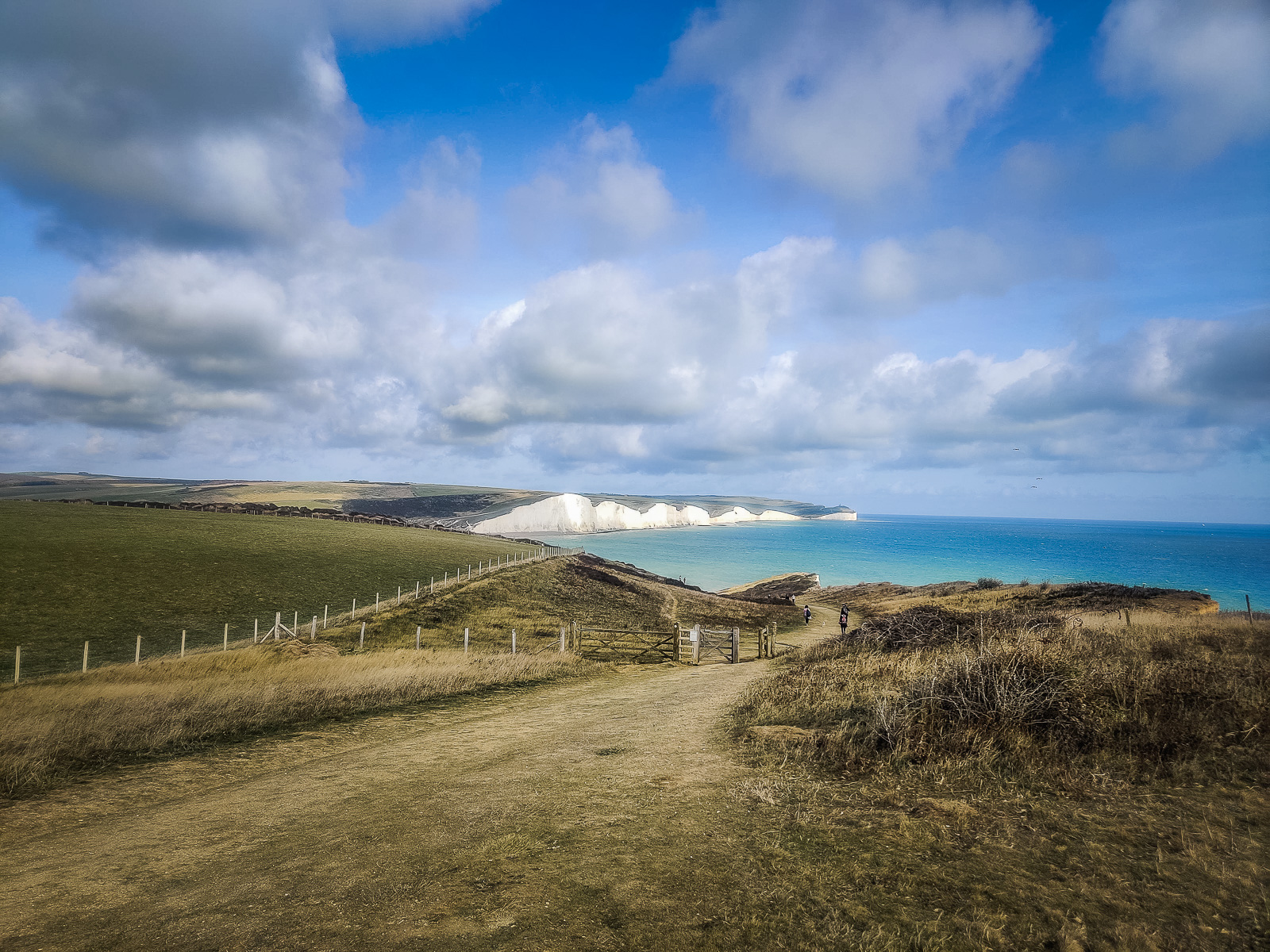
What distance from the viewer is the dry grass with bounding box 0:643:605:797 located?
35.6 ft

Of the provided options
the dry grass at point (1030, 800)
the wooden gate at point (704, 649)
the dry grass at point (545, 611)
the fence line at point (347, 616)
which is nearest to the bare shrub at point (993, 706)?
the dry grass at point (1030, 800)

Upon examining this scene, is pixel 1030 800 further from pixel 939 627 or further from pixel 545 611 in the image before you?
pixel 545 611

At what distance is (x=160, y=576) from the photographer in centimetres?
3691

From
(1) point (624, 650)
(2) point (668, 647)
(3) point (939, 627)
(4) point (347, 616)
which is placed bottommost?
(1) point (624, 650)

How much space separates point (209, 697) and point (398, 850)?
1083cm

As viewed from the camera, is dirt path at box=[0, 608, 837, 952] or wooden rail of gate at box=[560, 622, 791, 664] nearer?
dirt path at box=[0, 608, 837, 952]

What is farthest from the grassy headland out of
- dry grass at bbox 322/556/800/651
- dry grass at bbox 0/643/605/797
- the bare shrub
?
the bare shrub

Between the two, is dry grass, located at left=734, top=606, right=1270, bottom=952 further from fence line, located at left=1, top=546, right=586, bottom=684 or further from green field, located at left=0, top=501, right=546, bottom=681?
green field, located at left=0, top=501, right=546, bottom=681

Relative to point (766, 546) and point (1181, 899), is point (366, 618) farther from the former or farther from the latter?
point (766, 546)

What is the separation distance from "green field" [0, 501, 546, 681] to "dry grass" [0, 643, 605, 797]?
7204mm

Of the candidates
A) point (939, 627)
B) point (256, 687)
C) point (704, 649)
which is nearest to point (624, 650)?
point (704, 649)

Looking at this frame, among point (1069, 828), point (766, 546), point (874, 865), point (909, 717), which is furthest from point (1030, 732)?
point (766, 546)

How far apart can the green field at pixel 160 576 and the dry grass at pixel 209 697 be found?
7204 mm

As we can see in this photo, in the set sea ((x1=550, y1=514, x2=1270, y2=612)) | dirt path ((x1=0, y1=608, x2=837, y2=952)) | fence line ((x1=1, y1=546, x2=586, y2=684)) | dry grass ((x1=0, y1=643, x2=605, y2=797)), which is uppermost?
dirt path ((x1=0, y1=608, x2=837, y2=952))
